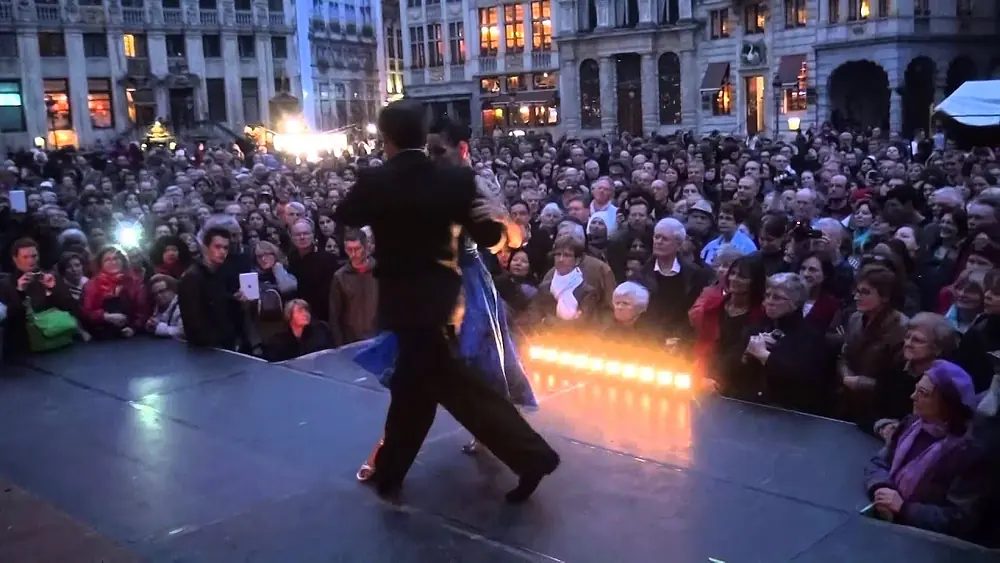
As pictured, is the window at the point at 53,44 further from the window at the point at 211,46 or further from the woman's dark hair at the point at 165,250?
the woman's dark hair at the point at 165,250

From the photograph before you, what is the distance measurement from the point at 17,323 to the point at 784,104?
38649mm

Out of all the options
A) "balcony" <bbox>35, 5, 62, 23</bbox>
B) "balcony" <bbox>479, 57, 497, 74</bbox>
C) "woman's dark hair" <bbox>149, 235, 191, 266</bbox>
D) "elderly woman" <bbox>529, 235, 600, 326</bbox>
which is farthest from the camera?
"balcony" <bbox>479, 57, 497, 74</bbox>

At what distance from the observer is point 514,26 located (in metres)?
53.8

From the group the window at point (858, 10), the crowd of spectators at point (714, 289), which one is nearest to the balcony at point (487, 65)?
the window at point (858, 10)

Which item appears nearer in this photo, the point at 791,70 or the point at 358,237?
the point at 358,237

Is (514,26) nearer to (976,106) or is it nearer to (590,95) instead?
(590,95)

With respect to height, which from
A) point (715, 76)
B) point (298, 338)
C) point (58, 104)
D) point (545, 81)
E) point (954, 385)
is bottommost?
Answer: point (298, 338)

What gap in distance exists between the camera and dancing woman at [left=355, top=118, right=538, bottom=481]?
5109 millimetres

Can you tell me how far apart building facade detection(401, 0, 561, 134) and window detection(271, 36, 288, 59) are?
692 cm

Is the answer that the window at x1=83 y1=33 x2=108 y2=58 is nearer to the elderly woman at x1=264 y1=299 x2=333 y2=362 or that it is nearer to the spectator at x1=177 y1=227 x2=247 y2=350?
the spectator at x1=177 y1=227 x2=247 y2=350

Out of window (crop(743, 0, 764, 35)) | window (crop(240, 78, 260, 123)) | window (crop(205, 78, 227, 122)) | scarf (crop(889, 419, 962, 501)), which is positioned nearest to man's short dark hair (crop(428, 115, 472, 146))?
scarf (crop(889, 419, 962, 501))

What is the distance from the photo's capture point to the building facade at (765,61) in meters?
38.6

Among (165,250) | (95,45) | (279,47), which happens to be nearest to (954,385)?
(165,250)

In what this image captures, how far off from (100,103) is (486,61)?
20.2m
